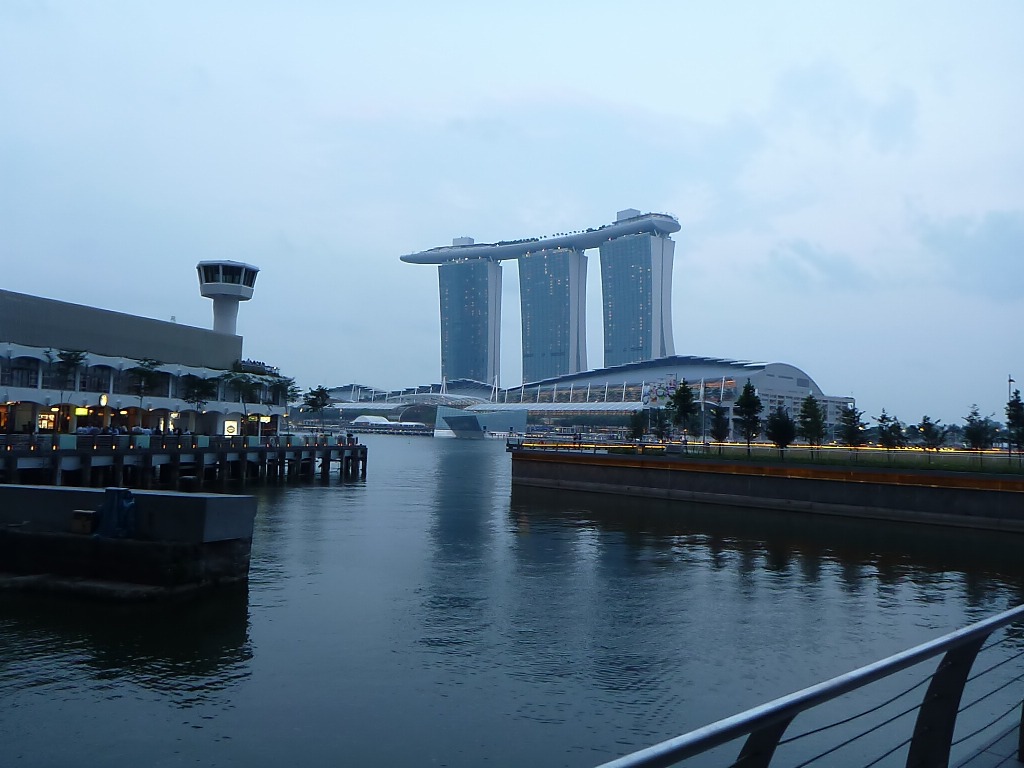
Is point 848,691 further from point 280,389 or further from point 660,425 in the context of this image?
point 660,425

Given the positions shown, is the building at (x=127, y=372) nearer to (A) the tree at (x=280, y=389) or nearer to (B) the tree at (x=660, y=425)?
(A) the tree at (x=280, y=389)

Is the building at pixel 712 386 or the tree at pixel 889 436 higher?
the building at pixel 712 386

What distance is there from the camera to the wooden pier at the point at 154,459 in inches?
1507

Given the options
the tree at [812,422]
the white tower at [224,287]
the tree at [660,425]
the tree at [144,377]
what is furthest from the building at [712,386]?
the tree at [144,377]

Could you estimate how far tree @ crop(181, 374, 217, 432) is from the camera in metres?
68.8

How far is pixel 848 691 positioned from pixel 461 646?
520 inches

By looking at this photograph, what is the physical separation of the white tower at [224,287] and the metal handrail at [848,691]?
8083 centimetres

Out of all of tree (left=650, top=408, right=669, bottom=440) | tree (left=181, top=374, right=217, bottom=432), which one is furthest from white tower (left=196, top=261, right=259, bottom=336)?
tree (left=650, top=408, right=669, bottom=440)

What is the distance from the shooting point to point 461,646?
52.2ft

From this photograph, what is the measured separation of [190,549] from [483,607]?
6622mm

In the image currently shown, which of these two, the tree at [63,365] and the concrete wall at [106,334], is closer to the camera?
the tree at [63,365]

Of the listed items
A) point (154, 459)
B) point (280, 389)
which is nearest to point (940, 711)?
point (154, 459)

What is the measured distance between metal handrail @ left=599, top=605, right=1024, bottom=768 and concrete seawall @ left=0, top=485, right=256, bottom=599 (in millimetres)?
16552

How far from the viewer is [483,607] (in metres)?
19.4
